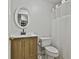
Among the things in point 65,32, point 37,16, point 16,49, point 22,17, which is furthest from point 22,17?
point 65,32

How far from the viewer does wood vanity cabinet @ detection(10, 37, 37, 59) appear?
9.16 feet

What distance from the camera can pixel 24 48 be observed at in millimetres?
2979

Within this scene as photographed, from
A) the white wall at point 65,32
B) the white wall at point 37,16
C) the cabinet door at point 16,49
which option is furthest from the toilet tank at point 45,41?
the cabinet door at point 16,49

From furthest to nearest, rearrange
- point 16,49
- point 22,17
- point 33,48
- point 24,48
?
1. point 22,17
2. point 33,48
3. point 24,48
4. point 16,49

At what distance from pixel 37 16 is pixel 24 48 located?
151 cm

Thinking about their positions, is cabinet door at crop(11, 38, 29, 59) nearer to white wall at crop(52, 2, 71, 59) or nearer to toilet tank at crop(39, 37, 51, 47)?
toilet tank at crop(39, 37, 51, 47)

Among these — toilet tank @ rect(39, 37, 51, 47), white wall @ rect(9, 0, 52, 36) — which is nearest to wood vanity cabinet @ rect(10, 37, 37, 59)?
toilet tank @ rect(39, 37, 51, 47)

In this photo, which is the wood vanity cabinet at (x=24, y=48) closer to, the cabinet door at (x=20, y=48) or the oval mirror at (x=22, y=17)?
the cabinet door at (x=20, y=48)

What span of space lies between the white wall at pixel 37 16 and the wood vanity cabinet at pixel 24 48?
0.78m

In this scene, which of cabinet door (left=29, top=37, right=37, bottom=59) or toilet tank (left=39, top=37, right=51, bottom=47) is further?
toilet tank (left=39, top=37, right=51, bottom=47)

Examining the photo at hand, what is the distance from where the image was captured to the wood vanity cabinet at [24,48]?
2.79 metres

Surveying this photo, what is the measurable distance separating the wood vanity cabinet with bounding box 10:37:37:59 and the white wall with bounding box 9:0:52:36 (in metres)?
0.78

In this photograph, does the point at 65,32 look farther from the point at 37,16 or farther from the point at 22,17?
the point at 22,17
